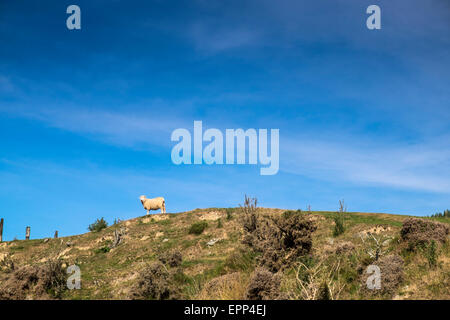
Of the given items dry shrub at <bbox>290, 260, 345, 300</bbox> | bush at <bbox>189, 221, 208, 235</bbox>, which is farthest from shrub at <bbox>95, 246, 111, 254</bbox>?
dry shrub at <bbox>290, 260, 345, 300</bbox>

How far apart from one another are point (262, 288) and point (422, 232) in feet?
34.1

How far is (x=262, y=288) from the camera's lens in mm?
12281

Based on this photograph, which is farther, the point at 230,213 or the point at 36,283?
the point at 230,213

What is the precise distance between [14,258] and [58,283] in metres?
22.8

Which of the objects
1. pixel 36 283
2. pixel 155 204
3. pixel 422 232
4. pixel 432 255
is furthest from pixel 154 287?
pixel 155 204

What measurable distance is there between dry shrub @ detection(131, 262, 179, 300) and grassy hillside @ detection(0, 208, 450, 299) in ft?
0.41

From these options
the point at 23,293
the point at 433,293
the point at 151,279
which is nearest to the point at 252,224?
the point at 151,279

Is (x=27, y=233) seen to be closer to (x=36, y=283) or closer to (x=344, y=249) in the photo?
(x=36, y=283)

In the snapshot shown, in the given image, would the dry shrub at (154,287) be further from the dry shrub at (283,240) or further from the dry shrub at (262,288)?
the dry shrub at (262,288)

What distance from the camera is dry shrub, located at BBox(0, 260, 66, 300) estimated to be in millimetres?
21562

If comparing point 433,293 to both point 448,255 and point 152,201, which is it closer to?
point 448,255

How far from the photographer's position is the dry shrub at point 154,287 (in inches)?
638

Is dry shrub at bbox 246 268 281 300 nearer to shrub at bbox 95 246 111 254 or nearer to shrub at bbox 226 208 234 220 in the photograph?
shrub at bbox 226 208 234 220

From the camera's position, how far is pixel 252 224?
22484 millimetres
